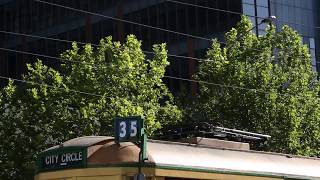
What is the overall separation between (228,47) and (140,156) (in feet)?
59.7

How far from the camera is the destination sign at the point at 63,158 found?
12.8 metres

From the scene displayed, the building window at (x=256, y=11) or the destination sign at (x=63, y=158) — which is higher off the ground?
the building window at (x=256, y=11)

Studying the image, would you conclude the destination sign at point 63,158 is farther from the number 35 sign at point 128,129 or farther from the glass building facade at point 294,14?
the glass building facade at point 294,14

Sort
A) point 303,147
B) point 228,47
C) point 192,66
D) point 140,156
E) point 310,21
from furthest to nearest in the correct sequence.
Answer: point 310,21 → point 192,66 → point 228,47 → point 303,147 → point 140,156

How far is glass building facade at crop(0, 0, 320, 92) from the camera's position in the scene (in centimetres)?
4803

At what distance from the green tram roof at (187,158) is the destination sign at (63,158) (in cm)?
5

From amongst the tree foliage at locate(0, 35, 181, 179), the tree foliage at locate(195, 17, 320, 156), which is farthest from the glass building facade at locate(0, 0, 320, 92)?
the tree foliage at locate(0, 35, 181, 179)

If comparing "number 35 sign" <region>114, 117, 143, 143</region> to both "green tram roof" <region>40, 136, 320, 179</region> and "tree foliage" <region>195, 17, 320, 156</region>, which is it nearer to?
"green tram roof" <region>40, 136, 320, 179</region>

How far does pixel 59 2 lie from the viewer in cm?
5616

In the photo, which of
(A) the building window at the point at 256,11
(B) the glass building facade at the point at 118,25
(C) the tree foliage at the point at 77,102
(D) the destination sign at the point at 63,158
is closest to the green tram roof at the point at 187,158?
(D) the destination sign at the point at 63,158

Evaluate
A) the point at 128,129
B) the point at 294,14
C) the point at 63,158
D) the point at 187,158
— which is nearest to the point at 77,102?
the point at 63,158

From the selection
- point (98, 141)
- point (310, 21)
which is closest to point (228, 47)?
point (98, 141)

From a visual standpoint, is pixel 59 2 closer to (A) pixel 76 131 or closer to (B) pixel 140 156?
(A) pixel 76 131

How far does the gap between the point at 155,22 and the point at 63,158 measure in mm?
38605
